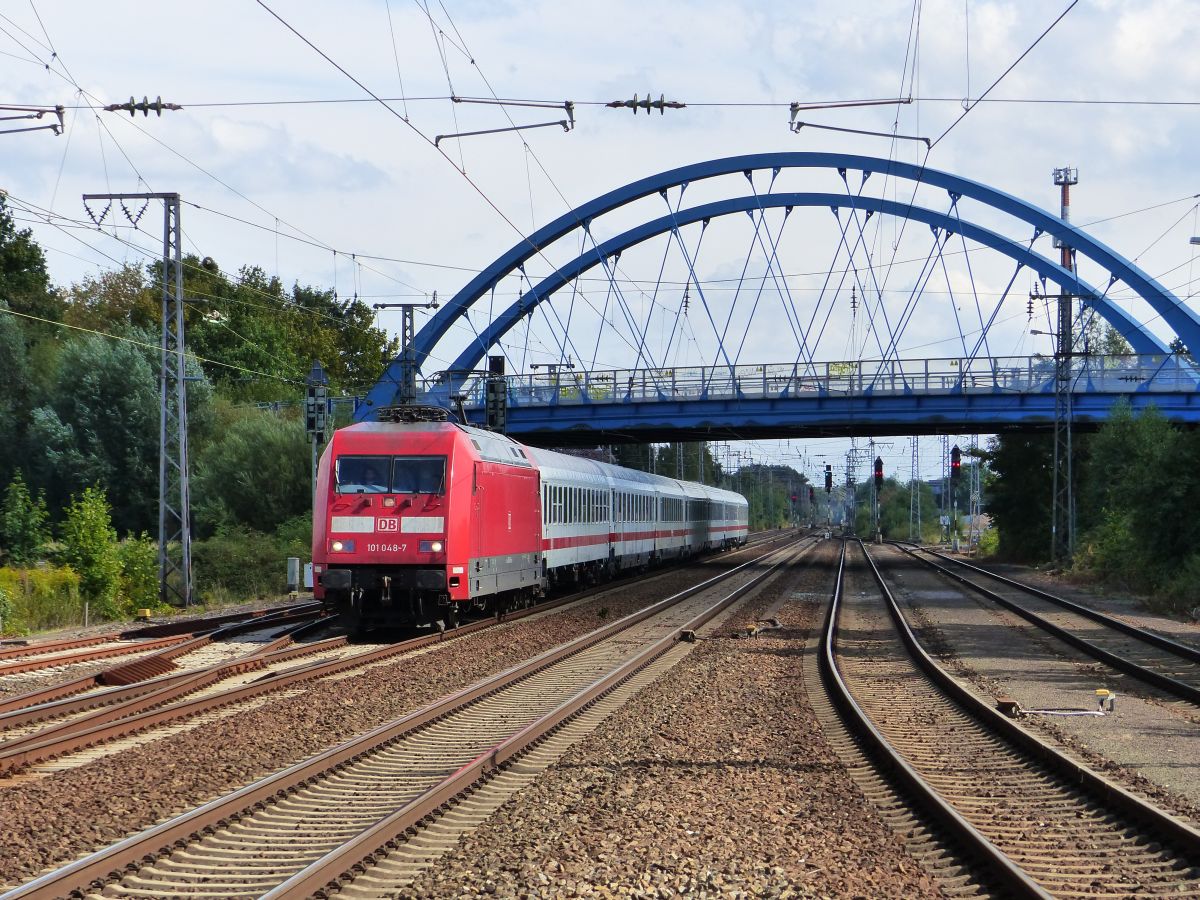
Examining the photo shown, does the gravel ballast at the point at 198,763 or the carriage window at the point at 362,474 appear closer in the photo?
the gravel ballast at the point at 198,763

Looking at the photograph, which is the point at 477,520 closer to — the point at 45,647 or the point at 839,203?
the point at 45,647

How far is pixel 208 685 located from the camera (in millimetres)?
13977

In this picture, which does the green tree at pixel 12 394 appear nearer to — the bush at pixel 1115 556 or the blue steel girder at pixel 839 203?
the blue steel girder at pixel 839 203

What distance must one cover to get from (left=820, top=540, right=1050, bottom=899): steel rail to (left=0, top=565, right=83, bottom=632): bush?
16536 mm

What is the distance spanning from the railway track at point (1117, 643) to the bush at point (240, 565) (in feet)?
→ 69.4

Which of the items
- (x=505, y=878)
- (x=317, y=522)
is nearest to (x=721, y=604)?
(x=317, y=522)

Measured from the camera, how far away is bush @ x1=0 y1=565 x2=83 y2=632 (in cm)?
2514

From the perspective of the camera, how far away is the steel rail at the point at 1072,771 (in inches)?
286

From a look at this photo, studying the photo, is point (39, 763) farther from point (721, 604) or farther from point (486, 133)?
point (721, 604)

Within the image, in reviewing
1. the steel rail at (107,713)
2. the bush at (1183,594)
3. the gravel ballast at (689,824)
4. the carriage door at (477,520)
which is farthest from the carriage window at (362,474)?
the bush at (1183,594)

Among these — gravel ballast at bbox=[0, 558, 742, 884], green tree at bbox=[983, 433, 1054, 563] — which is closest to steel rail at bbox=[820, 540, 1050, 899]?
gravel ballast at bbox=[0, 558, 742, 884]

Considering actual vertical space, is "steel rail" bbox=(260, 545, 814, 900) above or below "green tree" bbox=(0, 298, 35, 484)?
below

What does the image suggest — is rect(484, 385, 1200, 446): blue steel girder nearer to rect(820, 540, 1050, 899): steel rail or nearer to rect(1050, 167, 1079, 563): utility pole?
rect(1050, 167, 1079, 563): utility pole

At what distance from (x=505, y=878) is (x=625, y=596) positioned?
79.3 ft
